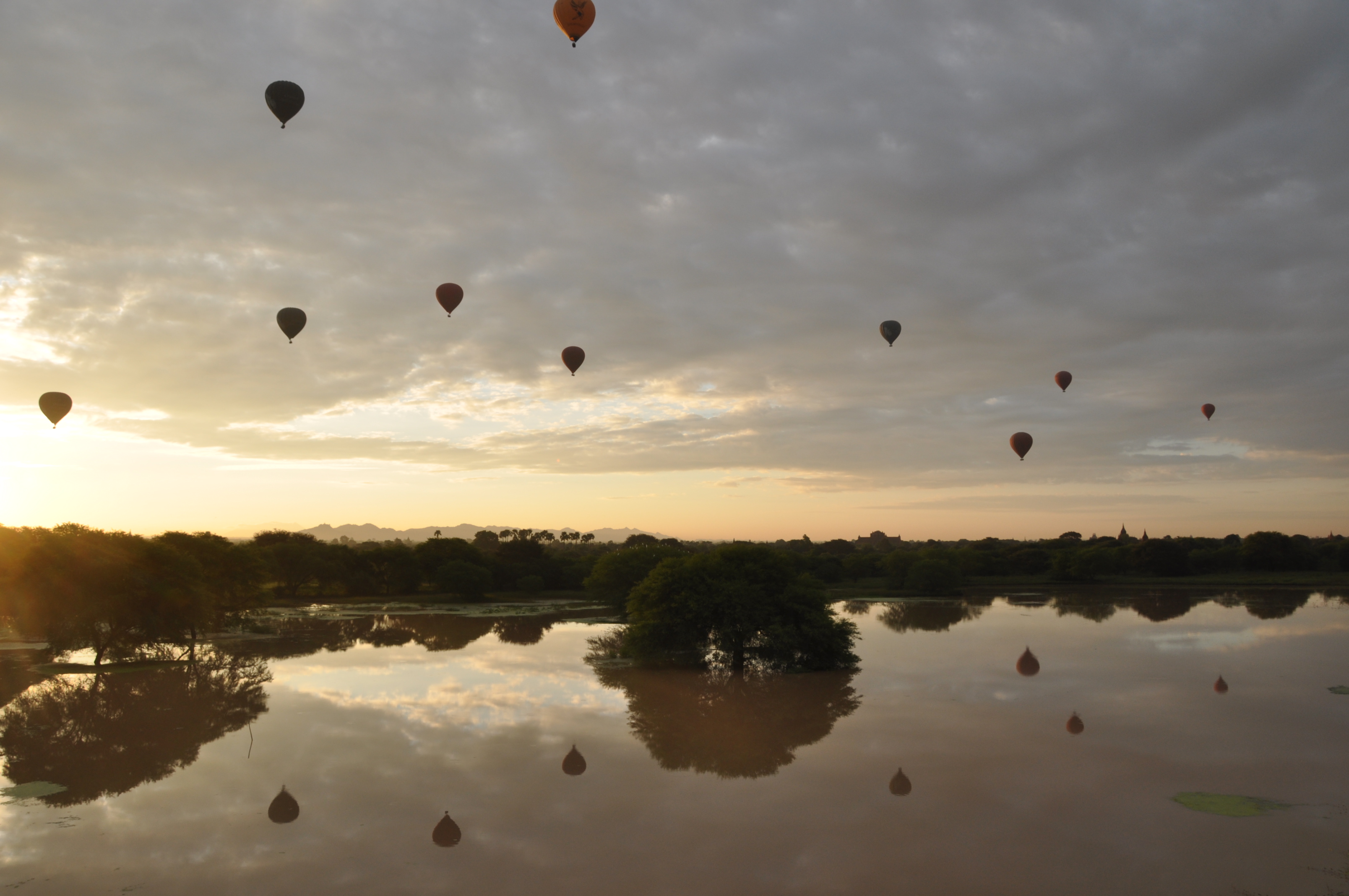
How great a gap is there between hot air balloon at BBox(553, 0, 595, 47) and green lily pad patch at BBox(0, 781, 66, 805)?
26.4 meters

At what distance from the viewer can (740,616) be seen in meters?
34.7

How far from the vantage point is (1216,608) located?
6638cm

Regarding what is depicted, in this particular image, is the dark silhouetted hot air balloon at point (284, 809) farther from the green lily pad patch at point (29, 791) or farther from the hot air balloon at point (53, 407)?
the hot air balloon at point (53, 407)

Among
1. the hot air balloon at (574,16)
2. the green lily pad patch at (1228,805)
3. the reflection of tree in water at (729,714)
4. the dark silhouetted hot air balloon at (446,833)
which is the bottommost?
the dark silhouetted hot air balloon at (446,833)

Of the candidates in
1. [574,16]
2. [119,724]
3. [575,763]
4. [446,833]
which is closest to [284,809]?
[446,833]

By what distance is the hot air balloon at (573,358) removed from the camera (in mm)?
40031


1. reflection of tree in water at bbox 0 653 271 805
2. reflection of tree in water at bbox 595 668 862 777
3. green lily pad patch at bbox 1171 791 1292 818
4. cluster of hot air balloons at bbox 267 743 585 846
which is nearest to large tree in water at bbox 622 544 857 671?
reflection of tree in water at bbox 595 668 862 777

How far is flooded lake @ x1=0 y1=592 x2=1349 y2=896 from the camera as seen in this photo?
1464 centimetres

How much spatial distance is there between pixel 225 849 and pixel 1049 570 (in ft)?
334

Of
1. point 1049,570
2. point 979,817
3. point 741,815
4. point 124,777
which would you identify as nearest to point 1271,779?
point 979,817

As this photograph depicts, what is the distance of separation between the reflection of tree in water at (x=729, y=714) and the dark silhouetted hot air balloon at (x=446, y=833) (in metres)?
6.14

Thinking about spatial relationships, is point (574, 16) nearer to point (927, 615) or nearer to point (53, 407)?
point (53, 407)

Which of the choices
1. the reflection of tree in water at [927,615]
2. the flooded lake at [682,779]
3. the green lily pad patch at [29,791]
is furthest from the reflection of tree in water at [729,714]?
the reflection of tree in water at [927,615]

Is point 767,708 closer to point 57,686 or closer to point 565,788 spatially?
point 565,788
